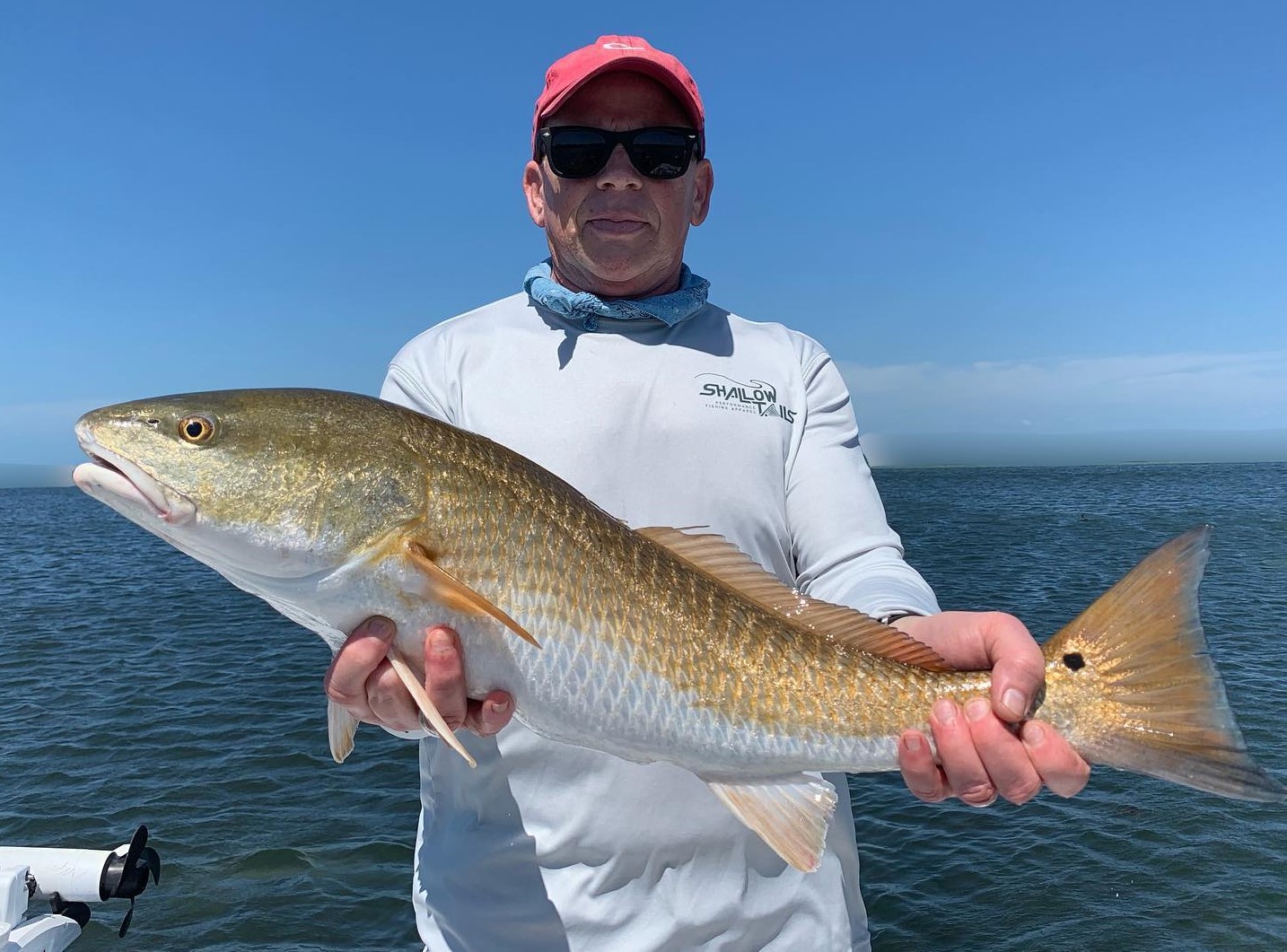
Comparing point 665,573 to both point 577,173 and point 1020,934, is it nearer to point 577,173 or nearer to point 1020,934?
point 577,173

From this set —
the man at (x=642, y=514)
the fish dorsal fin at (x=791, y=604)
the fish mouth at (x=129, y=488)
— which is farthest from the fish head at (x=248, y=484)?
the fish dorsal fin at (x=791, y=604)

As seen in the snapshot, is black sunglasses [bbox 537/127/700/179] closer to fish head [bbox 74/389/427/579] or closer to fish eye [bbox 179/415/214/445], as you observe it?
fish head [bbox 74/389/427/579]

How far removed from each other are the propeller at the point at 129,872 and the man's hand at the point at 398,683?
490 cm

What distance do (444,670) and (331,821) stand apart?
420 inches

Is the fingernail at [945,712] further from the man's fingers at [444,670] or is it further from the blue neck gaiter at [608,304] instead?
the blue neck gaiter at [608,304]

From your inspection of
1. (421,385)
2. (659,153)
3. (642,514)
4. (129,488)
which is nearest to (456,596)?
(642,514)

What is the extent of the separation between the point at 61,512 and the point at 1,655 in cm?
6697

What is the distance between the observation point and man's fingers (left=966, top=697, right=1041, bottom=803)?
2562mm

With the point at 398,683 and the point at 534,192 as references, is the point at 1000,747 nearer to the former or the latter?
the point at 398,683

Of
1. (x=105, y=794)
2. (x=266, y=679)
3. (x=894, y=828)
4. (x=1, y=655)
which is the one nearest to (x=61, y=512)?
(x=1, y=655)

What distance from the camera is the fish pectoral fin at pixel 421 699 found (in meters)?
2.43

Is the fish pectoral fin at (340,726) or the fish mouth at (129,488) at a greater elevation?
the fish mouth at (129,488)

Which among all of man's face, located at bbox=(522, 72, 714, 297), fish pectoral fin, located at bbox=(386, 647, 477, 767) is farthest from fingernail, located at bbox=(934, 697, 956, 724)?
man's face, located at bbox=(522, 72, 714, 297)

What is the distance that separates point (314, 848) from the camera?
1108cm
